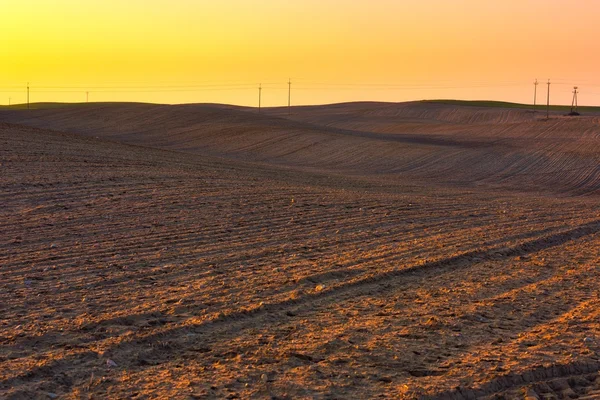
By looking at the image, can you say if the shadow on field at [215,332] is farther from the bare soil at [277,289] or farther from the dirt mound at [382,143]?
the dirt mound at [382,143]

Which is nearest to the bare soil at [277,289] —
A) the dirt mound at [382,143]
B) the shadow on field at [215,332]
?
the shadow on field at [215,332]

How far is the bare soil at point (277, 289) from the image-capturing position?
7102mm

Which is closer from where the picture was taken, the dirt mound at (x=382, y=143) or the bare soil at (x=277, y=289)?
the bare soil at (x=277, y=289)

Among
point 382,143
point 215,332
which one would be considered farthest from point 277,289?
point 382,143

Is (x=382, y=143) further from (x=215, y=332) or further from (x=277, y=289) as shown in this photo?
(x=215, y=332)

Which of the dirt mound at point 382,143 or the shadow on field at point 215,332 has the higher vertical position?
the dirt mound at point 382,143

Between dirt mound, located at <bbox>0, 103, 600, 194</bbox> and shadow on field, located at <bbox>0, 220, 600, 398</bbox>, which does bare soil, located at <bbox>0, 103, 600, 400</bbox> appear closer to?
shadow on field, located at <bbox>0, 220, 600, 398</bbox>

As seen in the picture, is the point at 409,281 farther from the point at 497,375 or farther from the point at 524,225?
the point at 524,225

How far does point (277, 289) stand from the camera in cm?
1023

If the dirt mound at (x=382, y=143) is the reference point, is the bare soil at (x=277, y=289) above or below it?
below

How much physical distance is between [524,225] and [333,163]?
26.4m

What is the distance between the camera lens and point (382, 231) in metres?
15.5

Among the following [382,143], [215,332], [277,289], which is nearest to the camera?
[215,332]

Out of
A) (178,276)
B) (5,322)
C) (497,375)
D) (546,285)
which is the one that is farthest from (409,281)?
(5,322)
